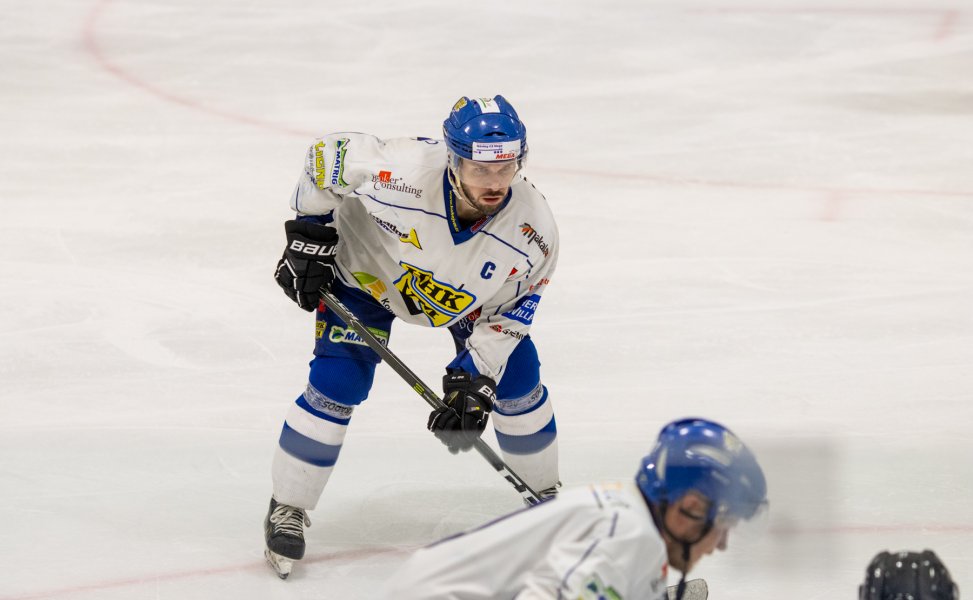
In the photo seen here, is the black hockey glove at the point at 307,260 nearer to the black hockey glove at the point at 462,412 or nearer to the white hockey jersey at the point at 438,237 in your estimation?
the white hockey jersey at the point at 438,237

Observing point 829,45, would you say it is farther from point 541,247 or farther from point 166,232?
point 541,247

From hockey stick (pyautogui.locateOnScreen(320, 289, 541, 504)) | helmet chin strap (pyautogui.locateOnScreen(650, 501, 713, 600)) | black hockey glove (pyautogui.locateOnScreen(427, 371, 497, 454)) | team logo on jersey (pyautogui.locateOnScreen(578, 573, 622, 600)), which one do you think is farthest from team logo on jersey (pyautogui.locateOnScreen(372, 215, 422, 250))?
team logo on jersey (pyautogui.locateOnScreen(578, 573, 622, 600))

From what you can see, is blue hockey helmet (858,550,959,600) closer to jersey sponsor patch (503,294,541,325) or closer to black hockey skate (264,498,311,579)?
jersey sponsor patch (503,294,541,325)

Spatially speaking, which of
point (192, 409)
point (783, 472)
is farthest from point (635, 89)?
point (783, 472)

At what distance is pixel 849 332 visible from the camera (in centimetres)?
477

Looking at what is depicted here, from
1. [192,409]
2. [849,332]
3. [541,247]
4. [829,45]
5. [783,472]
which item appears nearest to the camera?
[783,472]

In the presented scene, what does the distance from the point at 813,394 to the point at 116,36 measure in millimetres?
5340

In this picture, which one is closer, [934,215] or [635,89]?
[934,215]

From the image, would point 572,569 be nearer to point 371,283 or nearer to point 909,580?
point 909,580

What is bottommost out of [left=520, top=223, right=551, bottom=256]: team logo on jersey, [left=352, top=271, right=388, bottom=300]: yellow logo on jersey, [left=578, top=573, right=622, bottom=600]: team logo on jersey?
[left=352, top=271, right=388, bottom=300]: yellow logo on jersey

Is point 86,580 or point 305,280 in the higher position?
point 305,280

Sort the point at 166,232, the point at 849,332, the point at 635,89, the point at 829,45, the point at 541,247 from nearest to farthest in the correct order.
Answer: the point at 541,247, the point at 849,332, the point at 166,232, the point at 635,89, the point at 829,45

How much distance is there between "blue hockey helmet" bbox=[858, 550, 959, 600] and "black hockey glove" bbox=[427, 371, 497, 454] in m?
1.24

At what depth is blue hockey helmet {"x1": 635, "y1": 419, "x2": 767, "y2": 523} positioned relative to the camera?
199 cm
